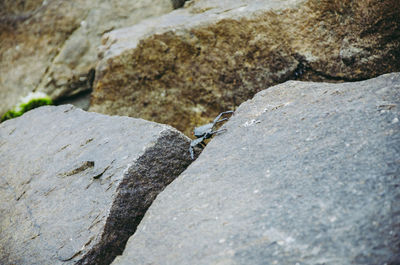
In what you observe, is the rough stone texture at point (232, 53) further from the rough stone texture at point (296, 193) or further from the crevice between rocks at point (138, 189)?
the crevice between rocks at point (138, 189)

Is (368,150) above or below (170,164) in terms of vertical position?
above

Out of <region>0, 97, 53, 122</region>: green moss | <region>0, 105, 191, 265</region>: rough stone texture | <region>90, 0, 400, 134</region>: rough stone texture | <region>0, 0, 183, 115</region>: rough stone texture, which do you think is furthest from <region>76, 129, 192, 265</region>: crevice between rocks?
<region>0, 0, 183, 115</region>: rough stone texture

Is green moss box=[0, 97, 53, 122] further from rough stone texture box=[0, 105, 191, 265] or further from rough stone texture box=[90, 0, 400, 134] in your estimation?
rough stone texture box=[0, 105, 191, 265]

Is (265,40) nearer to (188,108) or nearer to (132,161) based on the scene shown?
(188,108)

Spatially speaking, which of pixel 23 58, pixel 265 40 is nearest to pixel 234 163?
pixel 265 40

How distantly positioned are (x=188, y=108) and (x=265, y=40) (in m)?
0.95

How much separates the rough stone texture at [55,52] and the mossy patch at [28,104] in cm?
29

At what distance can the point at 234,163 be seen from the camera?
1562 millimetres

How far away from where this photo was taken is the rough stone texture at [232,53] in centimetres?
248

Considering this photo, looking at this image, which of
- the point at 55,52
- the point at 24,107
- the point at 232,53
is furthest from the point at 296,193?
the point at 55,52

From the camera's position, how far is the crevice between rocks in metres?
1.64

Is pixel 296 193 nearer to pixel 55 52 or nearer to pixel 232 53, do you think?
pixel 232 53

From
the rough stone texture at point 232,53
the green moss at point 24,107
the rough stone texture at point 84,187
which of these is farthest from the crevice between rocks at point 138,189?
the green moss at point 24,107

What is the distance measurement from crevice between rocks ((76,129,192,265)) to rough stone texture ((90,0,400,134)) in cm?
113
